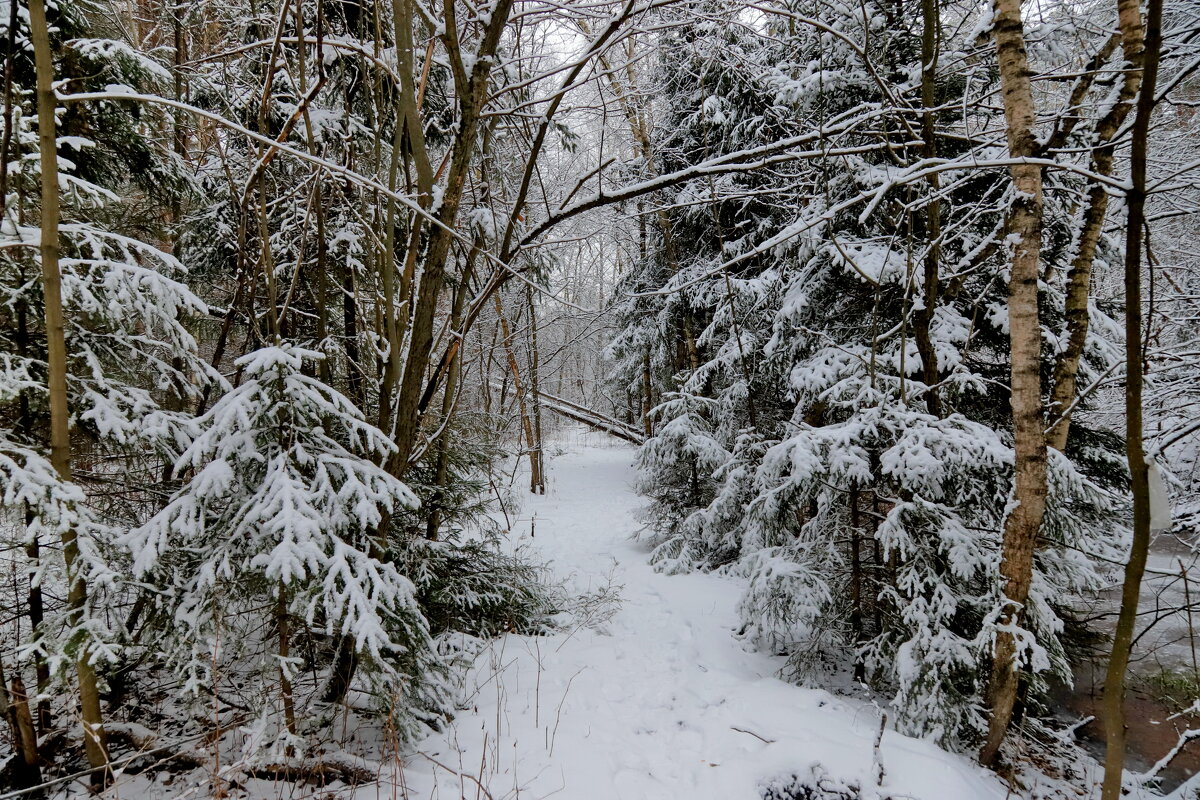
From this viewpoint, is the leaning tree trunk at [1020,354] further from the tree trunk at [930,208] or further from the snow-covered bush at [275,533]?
the snow-covered bush at [275,533]

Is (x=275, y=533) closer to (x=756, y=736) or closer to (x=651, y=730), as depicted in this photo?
(x=651, y=730)

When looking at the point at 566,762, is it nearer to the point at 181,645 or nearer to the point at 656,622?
the point at 181,645

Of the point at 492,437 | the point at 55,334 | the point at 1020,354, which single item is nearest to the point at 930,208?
the point at 1020,354

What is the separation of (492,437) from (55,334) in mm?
3953

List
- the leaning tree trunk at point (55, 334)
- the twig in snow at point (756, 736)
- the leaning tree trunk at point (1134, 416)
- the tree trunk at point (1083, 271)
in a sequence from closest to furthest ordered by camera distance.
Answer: the leaning tree trunk at point (1134, 416), the leaning tree trunk at point (55, 334), the twig in snow at point (756, 736), the tree trunk at point (1083, 271)

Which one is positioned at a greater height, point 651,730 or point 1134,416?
point 1134,416

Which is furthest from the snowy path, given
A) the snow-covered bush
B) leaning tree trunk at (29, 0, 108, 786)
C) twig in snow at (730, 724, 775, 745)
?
leaning tree trunk at (29, 0, 108, 786)

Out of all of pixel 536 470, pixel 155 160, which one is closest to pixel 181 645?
pixel 155 160

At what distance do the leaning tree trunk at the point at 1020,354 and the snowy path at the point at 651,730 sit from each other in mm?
892

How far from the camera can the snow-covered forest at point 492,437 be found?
217cm

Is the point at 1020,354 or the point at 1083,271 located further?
the point at 1083,271

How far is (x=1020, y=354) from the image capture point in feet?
9.07

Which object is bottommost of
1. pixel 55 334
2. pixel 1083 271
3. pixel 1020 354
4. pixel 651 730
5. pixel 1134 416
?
pixel 651 730

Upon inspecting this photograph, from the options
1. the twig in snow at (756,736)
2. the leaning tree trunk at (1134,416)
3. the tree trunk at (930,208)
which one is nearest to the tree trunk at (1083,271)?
the tree trunk at (930,208)
